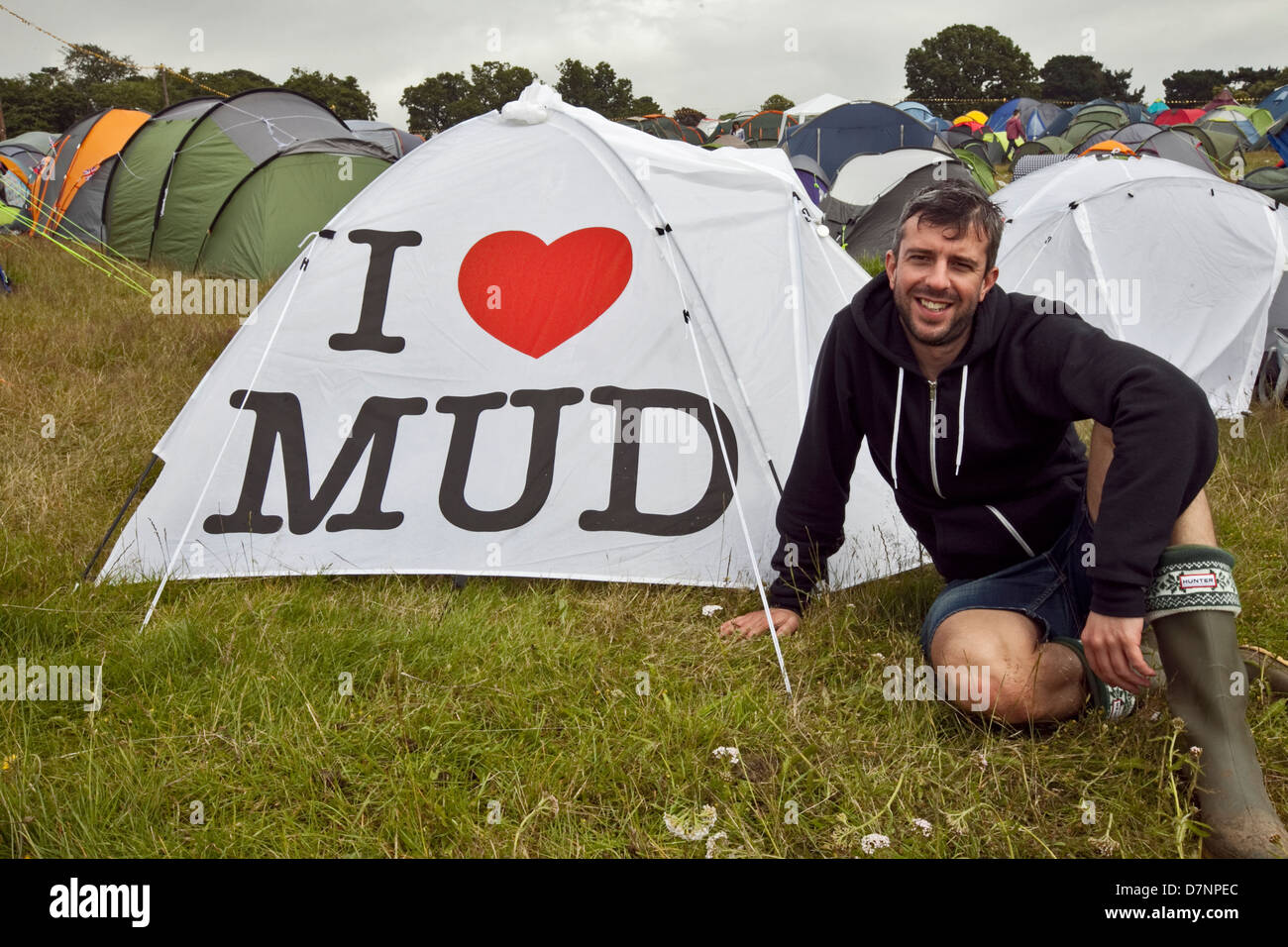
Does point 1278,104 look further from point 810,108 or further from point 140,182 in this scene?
point 140,182

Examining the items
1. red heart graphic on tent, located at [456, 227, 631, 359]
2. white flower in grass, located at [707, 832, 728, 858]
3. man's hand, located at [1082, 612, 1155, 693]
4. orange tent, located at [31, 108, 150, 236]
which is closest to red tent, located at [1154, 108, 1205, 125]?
orange tent, located at [31, 108, 150, 236]

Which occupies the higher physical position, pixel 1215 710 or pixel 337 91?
pixel 337 91

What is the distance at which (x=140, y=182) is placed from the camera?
9555 mm

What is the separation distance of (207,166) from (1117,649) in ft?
31.0

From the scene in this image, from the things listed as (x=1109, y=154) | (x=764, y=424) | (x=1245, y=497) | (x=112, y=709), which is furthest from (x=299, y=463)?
(x=1109, y=154)

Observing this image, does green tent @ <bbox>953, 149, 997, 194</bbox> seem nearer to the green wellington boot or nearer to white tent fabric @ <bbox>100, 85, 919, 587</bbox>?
white tent fabric @ <bbox>100, 85, 919, 587</bbox>

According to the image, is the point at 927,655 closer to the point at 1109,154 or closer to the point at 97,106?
the point at 1109,154

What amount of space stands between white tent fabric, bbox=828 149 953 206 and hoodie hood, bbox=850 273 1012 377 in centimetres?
866

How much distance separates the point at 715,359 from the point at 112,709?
→ 2056 millimetres

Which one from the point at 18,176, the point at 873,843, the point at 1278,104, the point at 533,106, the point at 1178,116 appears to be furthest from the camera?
the point at 1178,116

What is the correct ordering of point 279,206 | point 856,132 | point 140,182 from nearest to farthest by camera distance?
point 279,206 → point 140,182 → point 856,132

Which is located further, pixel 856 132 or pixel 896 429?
pixel 856 132

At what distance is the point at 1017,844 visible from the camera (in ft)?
6.20

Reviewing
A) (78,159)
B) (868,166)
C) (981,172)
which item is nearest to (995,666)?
(868,166)
